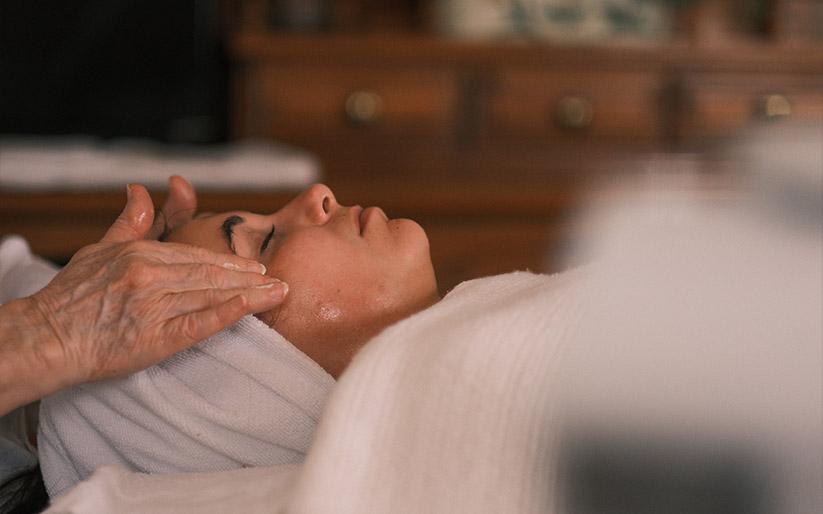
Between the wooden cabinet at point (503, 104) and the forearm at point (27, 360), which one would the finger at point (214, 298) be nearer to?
the forearm at point (27, 360)

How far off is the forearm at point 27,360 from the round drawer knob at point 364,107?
158cm

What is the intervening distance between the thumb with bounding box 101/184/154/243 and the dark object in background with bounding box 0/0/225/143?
1530mm

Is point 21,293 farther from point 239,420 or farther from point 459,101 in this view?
point 459,101

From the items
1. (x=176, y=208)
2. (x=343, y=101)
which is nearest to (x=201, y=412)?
(x=176, y=208)

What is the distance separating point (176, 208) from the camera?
1015 mm

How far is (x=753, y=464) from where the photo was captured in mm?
523

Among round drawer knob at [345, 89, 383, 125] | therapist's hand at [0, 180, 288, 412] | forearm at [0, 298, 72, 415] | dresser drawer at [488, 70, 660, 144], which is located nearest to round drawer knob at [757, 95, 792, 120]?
dresser drawer at [488, 70, 660, 144]

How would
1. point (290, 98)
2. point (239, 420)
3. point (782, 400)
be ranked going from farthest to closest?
point (290, 98) → point (239, 420) → point (782, 400)

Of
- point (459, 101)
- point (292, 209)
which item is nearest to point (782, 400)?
point (292, 209)

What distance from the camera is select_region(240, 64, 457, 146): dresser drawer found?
7.34 feet

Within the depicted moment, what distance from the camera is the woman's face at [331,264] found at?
835mm

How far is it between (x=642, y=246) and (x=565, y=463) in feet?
0.62

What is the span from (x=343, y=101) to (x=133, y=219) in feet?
4.68

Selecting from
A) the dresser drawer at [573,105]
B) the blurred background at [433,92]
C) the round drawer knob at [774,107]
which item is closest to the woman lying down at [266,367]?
the blurred background at [433,92]
